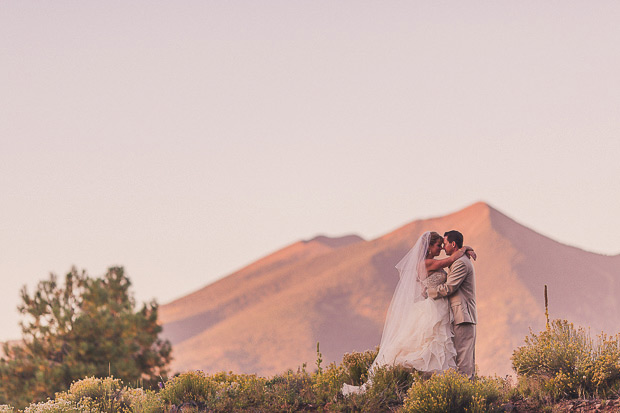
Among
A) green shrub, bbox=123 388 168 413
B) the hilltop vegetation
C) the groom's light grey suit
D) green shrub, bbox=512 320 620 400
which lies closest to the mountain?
the hilltop vegetation

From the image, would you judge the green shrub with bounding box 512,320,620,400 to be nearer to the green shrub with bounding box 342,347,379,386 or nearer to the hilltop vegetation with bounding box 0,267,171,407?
the green shrub with bounding box 342,347,379,386

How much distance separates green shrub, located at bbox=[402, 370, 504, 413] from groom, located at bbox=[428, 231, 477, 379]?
3.18ft

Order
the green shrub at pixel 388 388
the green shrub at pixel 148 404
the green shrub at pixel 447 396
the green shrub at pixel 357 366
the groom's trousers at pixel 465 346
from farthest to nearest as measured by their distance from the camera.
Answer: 1. the green shrub at pixel 357 366
2. the green shrub at pixel 148 404
3. the groom's trousers at pixel 465 346
4. the green shrub at pixel 388 388
5. the green shrub at pixel 447 396

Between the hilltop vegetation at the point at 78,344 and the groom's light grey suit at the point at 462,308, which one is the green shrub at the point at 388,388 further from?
the hilltop vegetation at the point at 78,344

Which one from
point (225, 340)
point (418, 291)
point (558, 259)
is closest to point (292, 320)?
point (225, 340)

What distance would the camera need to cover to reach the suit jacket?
11.9m

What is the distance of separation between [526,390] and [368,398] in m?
2.75

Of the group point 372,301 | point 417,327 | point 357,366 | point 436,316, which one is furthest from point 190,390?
point 372,301

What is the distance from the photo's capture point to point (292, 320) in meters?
133

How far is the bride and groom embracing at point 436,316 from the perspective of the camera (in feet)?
39.1

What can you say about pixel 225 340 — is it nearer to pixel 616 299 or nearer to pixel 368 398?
pixel 616 299

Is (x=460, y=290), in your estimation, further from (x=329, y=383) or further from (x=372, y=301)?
(x=372, y=301)

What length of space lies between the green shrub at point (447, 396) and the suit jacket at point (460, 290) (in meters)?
1.29

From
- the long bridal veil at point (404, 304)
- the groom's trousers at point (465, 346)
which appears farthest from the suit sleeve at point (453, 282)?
the groom's trousers at point (465, 346)
